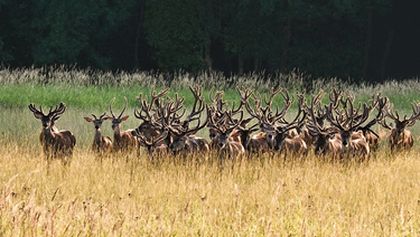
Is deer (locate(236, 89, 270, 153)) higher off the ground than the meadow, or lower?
higher

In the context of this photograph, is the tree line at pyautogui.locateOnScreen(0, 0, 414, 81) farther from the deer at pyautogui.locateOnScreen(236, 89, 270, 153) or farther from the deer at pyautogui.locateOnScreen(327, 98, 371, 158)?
the deer at pyautogui.locateOnScreen(236, 89, 270, 153)

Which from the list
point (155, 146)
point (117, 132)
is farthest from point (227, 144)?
point (117, 132)

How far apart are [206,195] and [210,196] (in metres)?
0.17

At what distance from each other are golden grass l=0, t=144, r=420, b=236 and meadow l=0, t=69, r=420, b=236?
15mm

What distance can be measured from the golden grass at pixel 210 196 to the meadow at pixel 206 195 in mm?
15

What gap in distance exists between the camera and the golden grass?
632 cm

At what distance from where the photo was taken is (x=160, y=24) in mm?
34969

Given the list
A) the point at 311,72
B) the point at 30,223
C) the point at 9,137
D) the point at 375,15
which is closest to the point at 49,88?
the point at 9,137

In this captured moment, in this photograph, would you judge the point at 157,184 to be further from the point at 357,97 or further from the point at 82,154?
the point at 357,97

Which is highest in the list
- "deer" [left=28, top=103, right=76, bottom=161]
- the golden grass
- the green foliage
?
the green foliage

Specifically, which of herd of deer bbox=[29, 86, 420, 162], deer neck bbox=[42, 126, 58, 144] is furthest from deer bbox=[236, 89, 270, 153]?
deer neck bbox=[42, 126, 58, 144]

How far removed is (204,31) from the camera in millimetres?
35438

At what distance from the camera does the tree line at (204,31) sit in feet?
112

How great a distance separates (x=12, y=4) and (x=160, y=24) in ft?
20.5
